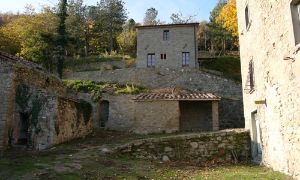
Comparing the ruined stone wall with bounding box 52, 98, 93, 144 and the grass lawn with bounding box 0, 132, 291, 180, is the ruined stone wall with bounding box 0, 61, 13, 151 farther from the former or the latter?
the ruined stone wall with bounding box 52, 98, 93, 144

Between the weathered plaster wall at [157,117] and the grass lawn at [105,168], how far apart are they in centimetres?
749

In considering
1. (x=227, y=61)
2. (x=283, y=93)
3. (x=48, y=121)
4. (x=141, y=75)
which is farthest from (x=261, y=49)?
(x=227, y=61)

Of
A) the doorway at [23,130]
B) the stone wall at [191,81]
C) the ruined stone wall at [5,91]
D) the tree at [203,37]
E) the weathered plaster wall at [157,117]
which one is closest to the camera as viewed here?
the ruined stone wall at [5,91]

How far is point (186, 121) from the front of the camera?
22047 mm

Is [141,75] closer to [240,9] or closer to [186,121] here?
[186,121]

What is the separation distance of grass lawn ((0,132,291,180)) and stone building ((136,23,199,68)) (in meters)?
18.9

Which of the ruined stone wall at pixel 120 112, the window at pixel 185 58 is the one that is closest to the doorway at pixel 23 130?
the ruined stone wall at pixel 120 112

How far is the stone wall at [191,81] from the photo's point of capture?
2323 centimetres

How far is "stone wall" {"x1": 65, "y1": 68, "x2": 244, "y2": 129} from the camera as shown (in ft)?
76.2

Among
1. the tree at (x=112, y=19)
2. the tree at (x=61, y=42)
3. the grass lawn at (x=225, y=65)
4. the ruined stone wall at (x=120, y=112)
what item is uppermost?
the tree at (x=112, y=19)

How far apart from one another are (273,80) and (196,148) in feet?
14.6

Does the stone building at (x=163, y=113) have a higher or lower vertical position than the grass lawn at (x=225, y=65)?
lower

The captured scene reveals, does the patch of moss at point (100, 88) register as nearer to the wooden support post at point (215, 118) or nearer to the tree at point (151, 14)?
the wooden support post at point (215, 118)

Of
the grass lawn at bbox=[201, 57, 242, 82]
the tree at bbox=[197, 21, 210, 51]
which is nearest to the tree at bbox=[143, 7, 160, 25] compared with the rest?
the tree at bbox=[197, 21, 210, 51]
